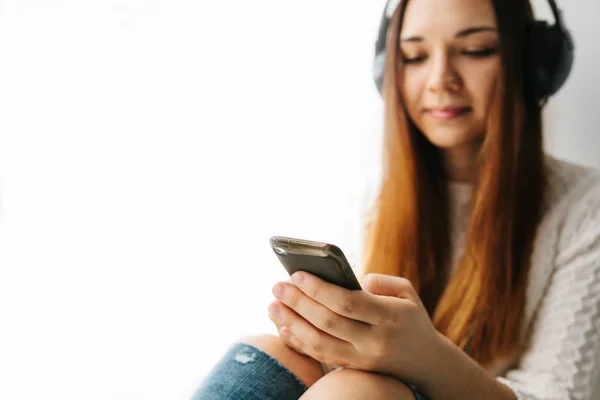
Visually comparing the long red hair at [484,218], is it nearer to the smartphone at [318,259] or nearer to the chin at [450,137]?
the chin at [450,137]

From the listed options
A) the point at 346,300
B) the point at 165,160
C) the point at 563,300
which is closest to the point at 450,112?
the point at 563,300

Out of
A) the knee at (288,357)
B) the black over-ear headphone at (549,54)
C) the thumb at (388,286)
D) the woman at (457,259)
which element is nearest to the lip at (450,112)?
the woman at (457,259)

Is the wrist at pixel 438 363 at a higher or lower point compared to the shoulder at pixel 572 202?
lower

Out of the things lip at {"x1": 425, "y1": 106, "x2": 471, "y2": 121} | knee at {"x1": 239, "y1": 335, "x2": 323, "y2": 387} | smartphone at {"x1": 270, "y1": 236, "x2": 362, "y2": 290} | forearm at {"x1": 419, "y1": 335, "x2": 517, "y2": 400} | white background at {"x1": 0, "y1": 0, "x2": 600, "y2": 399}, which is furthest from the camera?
white background at {"x1": 0, "y1": 0, "x2": 600, "y2": 399}

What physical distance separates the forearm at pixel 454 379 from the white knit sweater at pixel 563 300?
0.07 m

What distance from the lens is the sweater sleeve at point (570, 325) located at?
0.76m

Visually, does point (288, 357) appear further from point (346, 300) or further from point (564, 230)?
point (564, 230)

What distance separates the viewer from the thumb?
698mm

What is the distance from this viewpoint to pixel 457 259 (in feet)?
3.22

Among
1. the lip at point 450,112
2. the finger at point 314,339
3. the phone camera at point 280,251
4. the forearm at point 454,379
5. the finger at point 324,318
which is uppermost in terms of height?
the lip at point 450,112

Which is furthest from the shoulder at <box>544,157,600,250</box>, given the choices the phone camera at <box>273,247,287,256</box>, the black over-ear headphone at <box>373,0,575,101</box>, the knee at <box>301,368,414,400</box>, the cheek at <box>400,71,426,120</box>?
the phone camera at <box>273,247,287,256</box>

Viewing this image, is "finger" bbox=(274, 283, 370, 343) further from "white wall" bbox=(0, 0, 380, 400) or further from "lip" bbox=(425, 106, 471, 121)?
"white wall" bbox=(0, 0, 380, 400)

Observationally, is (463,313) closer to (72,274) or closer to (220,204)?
(220,204)

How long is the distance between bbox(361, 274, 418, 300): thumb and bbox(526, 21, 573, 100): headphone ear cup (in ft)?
1.37
